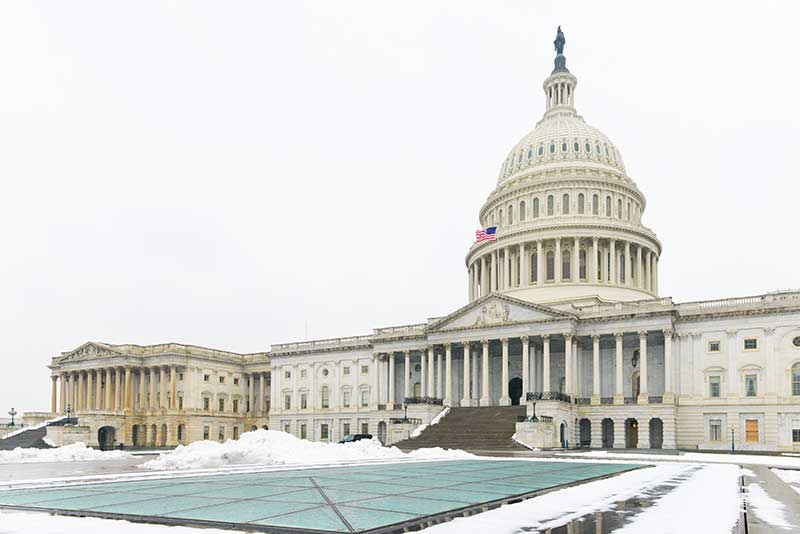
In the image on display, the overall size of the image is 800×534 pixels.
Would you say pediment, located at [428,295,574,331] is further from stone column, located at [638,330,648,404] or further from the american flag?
the american flag

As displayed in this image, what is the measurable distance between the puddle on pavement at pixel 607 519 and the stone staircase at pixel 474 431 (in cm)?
4009

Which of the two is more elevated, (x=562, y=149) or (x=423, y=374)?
(x=562, y=149)

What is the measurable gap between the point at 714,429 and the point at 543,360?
17.1 m

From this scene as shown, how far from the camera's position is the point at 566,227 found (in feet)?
290

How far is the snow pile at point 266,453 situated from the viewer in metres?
31.3

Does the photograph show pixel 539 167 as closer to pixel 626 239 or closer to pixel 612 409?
pixel 626 239

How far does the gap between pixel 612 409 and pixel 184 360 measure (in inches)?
2232

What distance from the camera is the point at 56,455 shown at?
4125 cm

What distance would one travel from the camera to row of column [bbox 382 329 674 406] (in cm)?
6831

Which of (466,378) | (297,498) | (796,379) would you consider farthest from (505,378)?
(297,498)

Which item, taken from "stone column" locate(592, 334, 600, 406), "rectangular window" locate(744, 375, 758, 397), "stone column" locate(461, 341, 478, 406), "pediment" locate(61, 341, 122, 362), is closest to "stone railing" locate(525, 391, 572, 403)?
"stone column" locate(592, 334, 600, 406)

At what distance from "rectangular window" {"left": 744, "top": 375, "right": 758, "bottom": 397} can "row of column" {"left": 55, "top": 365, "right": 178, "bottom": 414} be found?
225 ft

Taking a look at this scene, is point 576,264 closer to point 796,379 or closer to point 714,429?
point 714,429

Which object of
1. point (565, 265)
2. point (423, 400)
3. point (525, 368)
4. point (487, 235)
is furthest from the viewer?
point (487, 235)
